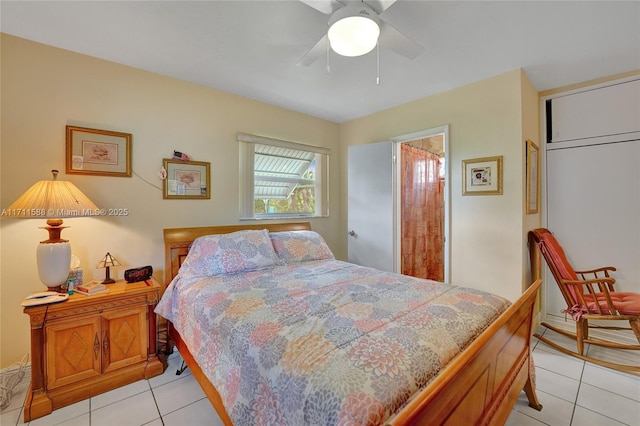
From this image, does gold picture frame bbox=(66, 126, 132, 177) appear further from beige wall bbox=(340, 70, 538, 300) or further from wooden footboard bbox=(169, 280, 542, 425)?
beige wall bbox=(340, 70, 538, 300)

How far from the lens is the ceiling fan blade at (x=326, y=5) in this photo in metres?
1.41

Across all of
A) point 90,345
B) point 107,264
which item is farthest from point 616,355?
point 107,264

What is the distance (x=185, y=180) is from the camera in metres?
2.67

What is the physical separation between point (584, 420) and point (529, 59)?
2.62 m

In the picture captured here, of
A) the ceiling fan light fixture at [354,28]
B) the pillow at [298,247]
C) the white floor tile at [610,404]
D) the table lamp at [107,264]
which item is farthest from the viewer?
the pillow at [298,247]

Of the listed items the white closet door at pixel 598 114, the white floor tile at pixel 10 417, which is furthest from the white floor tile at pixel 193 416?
the white closet door at pixel 598 114

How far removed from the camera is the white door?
335cm

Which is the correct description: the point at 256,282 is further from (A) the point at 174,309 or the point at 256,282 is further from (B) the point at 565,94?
(B) the point at 565,94

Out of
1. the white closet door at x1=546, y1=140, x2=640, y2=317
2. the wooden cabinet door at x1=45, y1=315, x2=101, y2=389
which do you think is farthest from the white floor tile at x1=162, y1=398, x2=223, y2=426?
the white closet door at x1=546, y1=140, x2=640, y2=317

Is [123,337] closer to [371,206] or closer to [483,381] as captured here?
[483,381]

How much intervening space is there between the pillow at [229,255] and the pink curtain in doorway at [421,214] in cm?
190

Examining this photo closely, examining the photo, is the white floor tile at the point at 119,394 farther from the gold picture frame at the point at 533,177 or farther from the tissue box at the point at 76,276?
the gold picture frame at the point at 533,177

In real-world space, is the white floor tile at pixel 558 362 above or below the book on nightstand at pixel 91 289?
below

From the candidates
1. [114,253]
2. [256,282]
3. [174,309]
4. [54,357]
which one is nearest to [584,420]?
[256,282]
